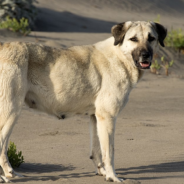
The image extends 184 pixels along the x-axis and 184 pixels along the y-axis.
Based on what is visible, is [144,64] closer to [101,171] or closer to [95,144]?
[95,144]

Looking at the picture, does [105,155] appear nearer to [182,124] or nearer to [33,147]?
[33,147]

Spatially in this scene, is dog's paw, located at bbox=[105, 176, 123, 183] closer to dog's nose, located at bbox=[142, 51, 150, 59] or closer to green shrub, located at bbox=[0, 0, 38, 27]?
dog's nose, located at bbox=[142, 51, 150, 59]

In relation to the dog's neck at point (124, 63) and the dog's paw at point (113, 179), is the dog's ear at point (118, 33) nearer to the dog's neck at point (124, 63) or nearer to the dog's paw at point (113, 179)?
the dog's neck at point (124, 63)

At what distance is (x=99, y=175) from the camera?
19.0ft

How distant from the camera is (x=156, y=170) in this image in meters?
6.05

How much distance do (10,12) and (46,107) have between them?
11.4 meters

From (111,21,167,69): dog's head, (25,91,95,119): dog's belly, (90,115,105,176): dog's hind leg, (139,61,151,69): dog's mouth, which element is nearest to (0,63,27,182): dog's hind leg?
(25,91,95,119): dog's belly

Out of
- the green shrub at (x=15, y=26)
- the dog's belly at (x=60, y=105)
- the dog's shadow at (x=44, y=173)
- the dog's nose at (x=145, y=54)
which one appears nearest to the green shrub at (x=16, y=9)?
the green shrub at (x=15, y=26)

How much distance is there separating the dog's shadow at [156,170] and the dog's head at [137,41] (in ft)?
4.49

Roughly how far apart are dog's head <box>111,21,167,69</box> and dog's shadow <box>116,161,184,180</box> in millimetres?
1369

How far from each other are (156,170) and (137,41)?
5.67 ft

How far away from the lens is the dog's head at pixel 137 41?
5.52 metres

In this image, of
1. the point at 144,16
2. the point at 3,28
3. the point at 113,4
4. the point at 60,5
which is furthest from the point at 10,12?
the point at 113,4

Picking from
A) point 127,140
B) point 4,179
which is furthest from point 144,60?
point 127,140
